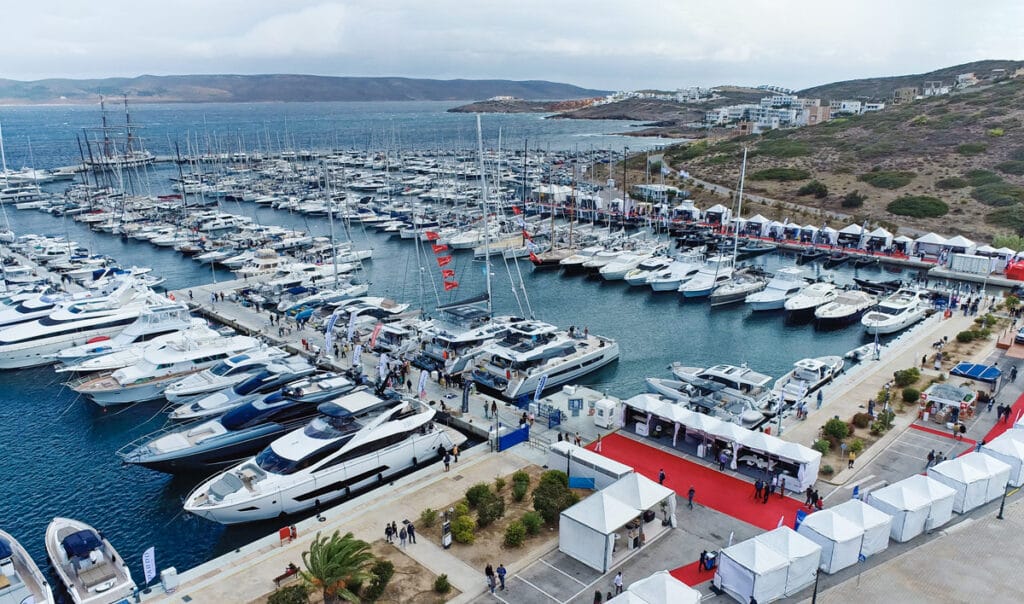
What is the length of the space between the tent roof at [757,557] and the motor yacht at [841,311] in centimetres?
3762

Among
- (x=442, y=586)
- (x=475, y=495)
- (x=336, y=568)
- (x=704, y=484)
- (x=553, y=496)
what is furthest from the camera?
(x=704, y=484)

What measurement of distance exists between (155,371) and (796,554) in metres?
37.4

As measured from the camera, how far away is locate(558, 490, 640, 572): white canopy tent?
77.6 feet

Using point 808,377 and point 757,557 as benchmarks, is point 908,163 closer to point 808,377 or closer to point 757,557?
point 808,377

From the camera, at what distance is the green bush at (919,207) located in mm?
90062

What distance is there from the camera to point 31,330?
4872 centimetres

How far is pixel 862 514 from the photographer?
961 inches

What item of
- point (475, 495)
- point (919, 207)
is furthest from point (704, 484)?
point (919, 207)

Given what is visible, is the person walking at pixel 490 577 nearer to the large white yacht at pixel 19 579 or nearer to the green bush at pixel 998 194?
the large white yacht at pixel 19 579

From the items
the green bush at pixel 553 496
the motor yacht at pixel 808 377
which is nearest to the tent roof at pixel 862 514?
the green bush at pixel 553 496

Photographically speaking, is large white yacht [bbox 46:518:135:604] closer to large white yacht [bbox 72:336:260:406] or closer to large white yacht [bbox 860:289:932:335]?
large white yacht [bbox 72:336:260:406]

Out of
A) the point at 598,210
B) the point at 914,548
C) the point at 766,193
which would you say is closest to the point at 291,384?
the point at 914,548

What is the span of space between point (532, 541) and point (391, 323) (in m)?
27.3

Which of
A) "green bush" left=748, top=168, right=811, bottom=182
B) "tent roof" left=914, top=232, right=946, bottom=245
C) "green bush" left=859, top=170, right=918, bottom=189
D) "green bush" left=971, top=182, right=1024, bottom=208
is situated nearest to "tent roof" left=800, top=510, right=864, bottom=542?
"tent roof" left=914, top=232, right=946, bottom=245
